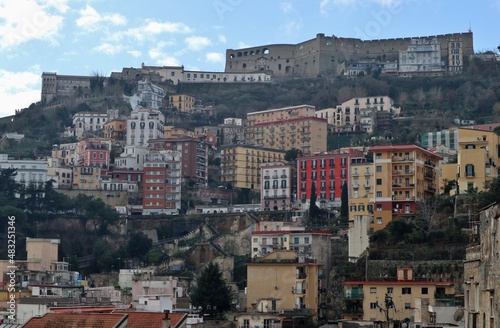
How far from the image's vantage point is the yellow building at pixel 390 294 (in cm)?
5562

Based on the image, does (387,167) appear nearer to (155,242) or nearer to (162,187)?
(155,242)

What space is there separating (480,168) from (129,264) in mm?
37984

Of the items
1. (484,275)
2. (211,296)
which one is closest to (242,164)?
(211,296)

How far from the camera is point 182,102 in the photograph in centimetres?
16088

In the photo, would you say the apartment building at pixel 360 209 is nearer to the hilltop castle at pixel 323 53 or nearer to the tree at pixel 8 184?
the tree at pixel 8 184

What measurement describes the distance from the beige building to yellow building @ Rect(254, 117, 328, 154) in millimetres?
112503

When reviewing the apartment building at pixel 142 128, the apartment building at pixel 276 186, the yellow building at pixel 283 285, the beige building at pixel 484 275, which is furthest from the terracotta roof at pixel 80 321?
the apartment building at pixel 142 128

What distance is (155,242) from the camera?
109 metres

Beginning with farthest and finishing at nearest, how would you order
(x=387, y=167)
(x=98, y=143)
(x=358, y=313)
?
(x=98, y=143), (x=387, y=167), (x=358, y=313)

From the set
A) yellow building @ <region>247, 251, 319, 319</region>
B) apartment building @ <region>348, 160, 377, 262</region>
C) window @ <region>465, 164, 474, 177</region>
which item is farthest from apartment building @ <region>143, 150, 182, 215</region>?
yellow building @ <region>247, 251, 319, 319</region>

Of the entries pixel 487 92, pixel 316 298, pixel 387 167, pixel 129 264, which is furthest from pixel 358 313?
pixel 487 92

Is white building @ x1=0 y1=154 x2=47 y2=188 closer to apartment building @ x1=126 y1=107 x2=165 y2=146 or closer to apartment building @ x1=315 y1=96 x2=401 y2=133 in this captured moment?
apartment building @ x1=126 y1=107 x2=165 y2=146

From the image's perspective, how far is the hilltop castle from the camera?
539 feet

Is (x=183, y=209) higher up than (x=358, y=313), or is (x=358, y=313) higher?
(x=183, y=209)
